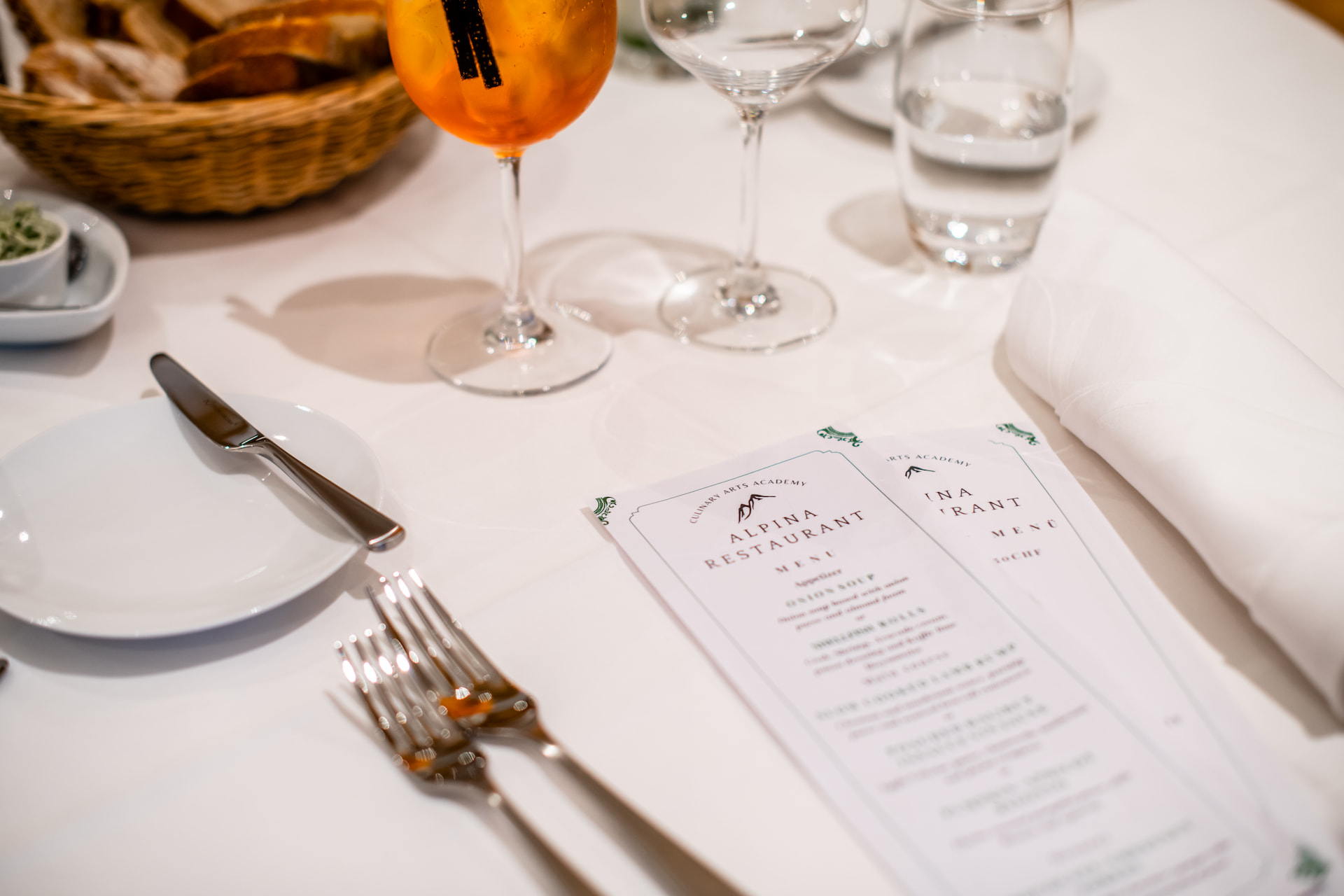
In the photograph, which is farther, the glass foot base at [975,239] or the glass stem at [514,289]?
the glass foot base at [975,239]

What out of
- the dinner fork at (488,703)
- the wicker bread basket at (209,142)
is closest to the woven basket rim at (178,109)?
the wicker bread basket at (209,142)

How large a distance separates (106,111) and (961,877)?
2.72 feet

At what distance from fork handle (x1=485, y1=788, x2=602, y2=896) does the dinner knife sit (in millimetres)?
163

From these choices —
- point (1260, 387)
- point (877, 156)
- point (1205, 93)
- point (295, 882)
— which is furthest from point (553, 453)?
point (1205, 93)

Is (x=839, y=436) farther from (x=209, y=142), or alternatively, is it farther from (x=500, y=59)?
(x=209, y=142)

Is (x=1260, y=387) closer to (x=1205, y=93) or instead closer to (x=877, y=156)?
(x=877, y=156)

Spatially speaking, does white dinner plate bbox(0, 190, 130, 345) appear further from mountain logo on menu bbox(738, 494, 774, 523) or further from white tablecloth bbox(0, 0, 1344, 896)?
mountain logo on menu bbox(738, 494, 774, 523)

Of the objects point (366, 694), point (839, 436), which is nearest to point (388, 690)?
point (366, 694)

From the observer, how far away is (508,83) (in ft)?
2.06

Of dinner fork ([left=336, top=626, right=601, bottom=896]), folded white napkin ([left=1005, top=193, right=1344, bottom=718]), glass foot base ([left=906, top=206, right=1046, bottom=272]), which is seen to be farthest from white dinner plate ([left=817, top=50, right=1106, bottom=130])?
dinner fork ([left=336, top=626, right=601, bottom=896])

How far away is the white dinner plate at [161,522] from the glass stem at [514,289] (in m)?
0.20

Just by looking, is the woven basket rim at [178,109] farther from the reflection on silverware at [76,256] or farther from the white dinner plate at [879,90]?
the white dinner plate at [879,90]

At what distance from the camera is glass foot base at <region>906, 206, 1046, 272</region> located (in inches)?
33.2

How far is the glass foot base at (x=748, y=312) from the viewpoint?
775mm
